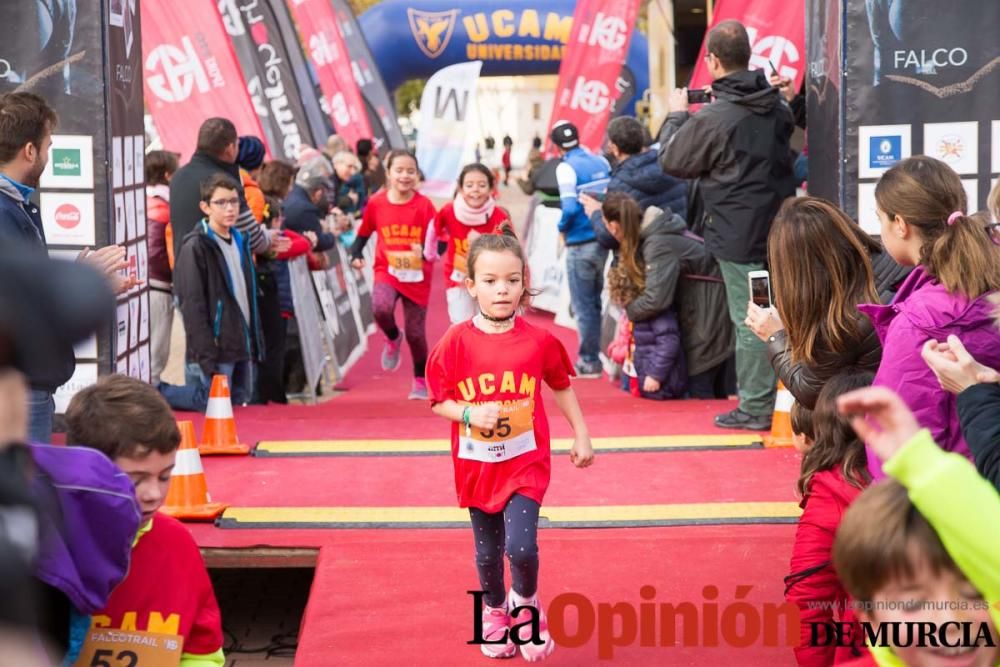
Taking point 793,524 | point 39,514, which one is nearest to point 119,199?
point 793,524

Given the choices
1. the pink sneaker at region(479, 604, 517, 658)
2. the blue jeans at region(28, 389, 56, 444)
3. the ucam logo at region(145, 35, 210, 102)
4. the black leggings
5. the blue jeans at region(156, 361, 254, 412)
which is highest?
the ucam logo at region(145, 35, 210, 102)

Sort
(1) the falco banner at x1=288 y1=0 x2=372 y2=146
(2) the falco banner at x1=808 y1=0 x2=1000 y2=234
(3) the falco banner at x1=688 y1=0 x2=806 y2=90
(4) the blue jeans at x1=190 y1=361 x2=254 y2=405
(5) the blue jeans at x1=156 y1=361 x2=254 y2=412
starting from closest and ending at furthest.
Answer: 1. (2) the falco banner at x1=808 y1=0 x2=1000 y2=234
2. (5) the blue jeans at x1=156 y1=361 x2=254 y2=412
3. (4) the blue jeans at x1=190 y1=361 x2=254 y2=405
4. (3) the falco banner at x1=688 y1=0 x2=806 y2=90
5. (1) the falco banner at x1=288 y1=0 x2=372 y2=146

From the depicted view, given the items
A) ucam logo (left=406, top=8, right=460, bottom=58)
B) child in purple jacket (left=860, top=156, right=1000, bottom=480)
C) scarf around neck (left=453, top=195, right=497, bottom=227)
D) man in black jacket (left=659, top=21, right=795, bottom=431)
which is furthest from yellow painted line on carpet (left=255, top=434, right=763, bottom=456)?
ucam logo (left=406, top=8, right=460, bottom=58)

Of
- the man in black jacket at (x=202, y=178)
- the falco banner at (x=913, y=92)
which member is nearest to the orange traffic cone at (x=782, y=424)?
the falco banner at (x=913, y=92)

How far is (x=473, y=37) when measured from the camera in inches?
1143

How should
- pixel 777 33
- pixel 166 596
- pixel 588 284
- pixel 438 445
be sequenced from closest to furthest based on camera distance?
pixel 166 596, pixel 438 445, pixel 777 33, pixel 588 284

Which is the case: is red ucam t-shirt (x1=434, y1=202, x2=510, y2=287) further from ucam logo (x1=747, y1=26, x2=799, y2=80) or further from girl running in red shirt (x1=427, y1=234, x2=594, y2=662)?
girl running in red shirt (x1=427, y1=234, x2=594, y2=662)

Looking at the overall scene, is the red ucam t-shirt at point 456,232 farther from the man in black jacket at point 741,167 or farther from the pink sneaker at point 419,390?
the man in black jacket at point 741,167

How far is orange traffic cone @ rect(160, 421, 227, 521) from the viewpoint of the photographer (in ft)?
20.3

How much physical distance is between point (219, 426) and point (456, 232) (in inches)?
108

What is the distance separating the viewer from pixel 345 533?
5992mm

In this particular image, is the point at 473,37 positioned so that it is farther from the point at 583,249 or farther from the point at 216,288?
the point at 216,288

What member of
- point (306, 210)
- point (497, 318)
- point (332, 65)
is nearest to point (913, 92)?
point (497, 318)

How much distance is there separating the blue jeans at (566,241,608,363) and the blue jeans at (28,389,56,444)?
23.5 feet
